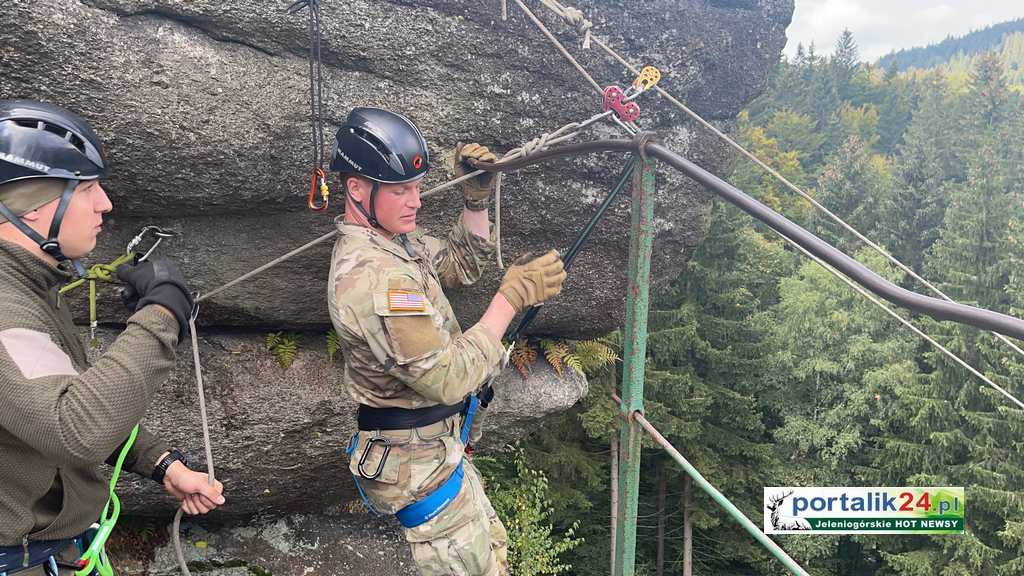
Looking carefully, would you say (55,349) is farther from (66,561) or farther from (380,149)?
(380,149)

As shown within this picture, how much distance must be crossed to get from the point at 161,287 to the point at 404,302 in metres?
0.96

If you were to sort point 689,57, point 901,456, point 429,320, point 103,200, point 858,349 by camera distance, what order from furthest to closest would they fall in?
1. point 858,349
2. point 901,456
3. point 689,57
4. point 429,320
5. point 103,200

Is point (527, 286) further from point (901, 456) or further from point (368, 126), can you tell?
point (901, 456)

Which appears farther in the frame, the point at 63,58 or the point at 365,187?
the point at 63,58

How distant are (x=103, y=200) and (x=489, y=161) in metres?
2.22

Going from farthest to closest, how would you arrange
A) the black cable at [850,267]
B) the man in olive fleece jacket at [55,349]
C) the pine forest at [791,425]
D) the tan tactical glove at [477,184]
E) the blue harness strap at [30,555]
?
1. the pine forest at [791,425]
2. the tan tactical glove at [477,184]
3. the blue harness strap at [30,555]
4. the man in olive fleece jacket at [55,349]
5. the black cable at [850,267]

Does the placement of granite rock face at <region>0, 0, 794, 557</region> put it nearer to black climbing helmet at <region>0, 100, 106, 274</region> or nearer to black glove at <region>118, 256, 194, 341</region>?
black climbing helmet at <region>0, 100, 106, 274</region>

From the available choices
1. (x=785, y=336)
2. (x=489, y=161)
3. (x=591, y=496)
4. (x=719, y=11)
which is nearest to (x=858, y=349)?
(x=785, y=336)

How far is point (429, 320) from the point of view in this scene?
3.01 metres

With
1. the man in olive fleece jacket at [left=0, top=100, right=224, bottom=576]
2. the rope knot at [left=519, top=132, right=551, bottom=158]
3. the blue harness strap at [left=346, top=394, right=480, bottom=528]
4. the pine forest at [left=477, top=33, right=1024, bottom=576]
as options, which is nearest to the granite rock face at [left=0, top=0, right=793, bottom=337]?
the rope knot at [left=519, top=132, right=551, bottom=158]

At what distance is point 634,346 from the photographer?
3.05 metres

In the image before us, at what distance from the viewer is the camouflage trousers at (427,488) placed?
3303 mm

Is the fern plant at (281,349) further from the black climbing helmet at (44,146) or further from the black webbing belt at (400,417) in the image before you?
the black climbing helmet at (44,146)

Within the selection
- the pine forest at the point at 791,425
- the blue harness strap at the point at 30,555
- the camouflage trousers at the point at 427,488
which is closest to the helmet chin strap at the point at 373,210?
the camouflage trousers at the point at 427,488
